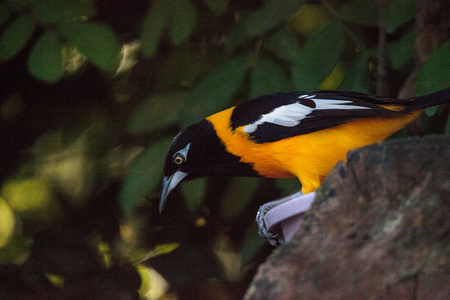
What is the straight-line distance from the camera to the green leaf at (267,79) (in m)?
2.62

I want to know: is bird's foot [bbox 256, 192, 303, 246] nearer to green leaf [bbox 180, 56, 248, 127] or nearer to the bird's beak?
the bird's beak

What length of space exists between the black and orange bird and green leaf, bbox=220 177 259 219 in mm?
490

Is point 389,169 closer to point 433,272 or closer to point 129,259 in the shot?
point 433,272

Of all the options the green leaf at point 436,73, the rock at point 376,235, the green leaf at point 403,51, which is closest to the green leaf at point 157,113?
the green leaf at point 403,51

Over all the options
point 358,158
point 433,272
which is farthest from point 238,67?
point 433,272

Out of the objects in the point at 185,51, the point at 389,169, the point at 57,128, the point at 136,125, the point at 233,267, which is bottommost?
the point at 233,267

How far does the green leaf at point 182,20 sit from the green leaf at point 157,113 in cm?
31

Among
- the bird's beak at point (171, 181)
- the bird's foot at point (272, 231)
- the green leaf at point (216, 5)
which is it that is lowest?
the bird's beak at point (171, 181)

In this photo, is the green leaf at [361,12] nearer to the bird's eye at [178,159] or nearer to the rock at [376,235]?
the bird's eye at [178,159]

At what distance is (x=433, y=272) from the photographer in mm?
1047

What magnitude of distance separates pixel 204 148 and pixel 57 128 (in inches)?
49.1

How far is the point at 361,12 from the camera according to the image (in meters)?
2.67

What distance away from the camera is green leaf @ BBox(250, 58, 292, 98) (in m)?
2.62

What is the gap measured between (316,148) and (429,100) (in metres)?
0.41
